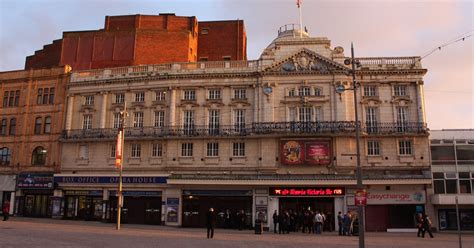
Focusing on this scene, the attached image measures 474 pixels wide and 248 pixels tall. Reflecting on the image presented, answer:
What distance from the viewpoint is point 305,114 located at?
119ft

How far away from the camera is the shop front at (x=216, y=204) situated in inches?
1366

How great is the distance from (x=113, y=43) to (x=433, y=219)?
3531 cm

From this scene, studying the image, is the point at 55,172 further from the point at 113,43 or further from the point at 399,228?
the point at 399,228

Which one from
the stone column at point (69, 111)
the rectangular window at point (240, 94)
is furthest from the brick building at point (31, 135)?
the rectangular window at point (240, 94)

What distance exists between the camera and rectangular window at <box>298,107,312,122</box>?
36.0 m

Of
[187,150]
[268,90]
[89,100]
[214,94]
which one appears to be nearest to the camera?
[268,90]

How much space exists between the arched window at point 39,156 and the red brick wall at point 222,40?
68.4 ft

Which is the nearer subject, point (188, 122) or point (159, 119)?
point (188, 122)

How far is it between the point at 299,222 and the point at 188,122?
13.2 meters

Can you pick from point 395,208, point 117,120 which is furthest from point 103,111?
point 395,208

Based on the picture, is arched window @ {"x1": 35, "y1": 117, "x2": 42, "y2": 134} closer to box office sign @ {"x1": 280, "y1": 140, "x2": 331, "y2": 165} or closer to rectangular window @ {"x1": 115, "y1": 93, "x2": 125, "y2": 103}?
rectangular window @ {"x1": 115, "y1": 93, "x2": 125, "y2": 103}

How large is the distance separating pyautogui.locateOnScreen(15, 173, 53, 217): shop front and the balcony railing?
6.77 metres

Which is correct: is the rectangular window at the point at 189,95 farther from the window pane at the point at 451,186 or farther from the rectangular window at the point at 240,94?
the window pane at the point at 451,186

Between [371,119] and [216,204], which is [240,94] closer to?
[216,204]
